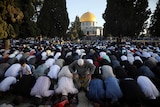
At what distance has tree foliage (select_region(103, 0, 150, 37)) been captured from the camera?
28.0m

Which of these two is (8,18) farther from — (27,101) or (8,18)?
(27,101)

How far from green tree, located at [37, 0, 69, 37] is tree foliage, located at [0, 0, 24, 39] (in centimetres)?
1436

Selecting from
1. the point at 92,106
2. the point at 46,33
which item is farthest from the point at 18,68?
the point at 46,33

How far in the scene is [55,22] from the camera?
3162 cm

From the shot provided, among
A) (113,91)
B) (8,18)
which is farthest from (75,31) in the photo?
(113,91)

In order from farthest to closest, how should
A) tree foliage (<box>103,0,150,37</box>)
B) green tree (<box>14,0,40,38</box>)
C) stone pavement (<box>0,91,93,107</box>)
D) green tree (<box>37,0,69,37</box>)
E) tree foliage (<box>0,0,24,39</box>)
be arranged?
green tree (<box>37,0,69,37</box>)
tree foliage (<box>103,0,150,37</box>)
green tree (<box>14,0,40,38</box>)
tree foliage (<box>0,0,24,39</box>)
stone pavement (<box>0,91,93,107</box>)

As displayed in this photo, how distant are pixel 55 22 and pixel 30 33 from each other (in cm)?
1377

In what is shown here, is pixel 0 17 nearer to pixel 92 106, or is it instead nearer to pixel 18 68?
pixel 18 68

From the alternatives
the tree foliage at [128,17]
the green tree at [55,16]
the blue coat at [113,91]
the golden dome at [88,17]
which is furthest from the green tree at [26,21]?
the golden dome at [88,17]

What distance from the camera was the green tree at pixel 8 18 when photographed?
48.4 feet

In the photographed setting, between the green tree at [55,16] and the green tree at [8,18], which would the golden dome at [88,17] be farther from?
the green tree at [8,18]

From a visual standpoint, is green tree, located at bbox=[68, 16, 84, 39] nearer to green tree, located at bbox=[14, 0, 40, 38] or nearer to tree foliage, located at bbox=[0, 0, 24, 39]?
green tree, located at bbox=[14, 0, 40, 38]

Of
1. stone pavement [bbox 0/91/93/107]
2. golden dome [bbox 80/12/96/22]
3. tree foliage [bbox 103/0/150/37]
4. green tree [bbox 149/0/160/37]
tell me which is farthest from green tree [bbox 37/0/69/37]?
golden dome [bbox 80/12/96/22]

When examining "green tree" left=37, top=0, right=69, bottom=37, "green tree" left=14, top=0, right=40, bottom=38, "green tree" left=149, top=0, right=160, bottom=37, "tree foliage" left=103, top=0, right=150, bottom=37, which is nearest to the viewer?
"green tree" left=14, top=0, right=40, bottom=38
